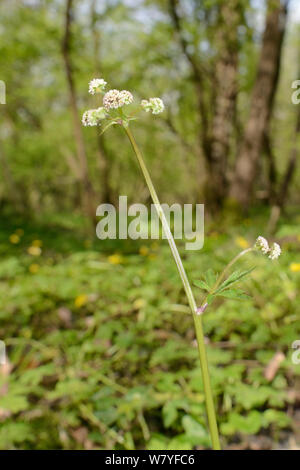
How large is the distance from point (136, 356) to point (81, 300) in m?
0.69

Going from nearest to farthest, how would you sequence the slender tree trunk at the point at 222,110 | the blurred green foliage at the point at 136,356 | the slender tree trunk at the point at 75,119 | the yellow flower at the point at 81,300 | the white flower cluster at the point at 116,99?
1. the white flower cluster at the point at 116,99
2. the blurred green foliage at the point at 136,356
3. the yellow flower at the point at 81,300
4. the slender tree trunk at the point at 75,119
5. the slender tree trunk at the point at 222,110

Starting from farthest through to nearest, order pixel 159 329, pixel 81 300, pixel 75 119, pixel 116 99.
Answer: pixel 75 119
pixel 81 300
pixel 159 329
pixel 116 99

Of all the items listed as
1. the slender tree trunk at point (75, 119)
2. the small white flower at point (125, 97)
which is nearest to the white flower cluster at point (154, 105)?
the small white flower at point (125, 97)

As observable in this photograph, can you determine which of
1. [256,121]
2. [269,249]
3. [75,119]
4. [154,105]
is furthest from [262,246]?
[75,119]

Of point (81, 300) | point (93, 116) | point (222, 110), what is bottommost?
point (81, 300)

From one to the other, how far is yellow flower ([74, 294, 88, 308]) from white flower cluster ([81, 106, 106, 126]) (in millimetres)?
2017

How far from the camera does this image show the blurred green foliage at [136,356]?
1558mm

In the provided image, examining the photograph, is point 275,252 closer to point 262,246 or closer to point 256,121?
point 262,246

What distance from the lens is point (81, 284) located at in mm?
2938

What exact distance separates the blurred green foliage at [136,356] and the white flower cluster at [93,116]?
495 mm

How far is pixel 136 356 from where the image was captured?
6.53 feet

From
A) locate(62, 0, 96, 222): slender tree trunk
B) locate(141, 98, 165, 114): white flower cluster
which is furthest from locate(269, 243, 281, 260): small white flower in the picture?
locate(62, 0, 96, 222): slender tree trunk

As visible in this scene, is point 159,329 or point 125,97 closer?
point 125,97

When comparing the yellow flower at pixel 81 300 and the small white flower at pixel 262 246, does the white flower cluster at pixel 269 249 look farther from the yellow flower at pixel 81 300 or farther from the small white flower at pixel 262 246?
the yellow flower at pixel 81 300
